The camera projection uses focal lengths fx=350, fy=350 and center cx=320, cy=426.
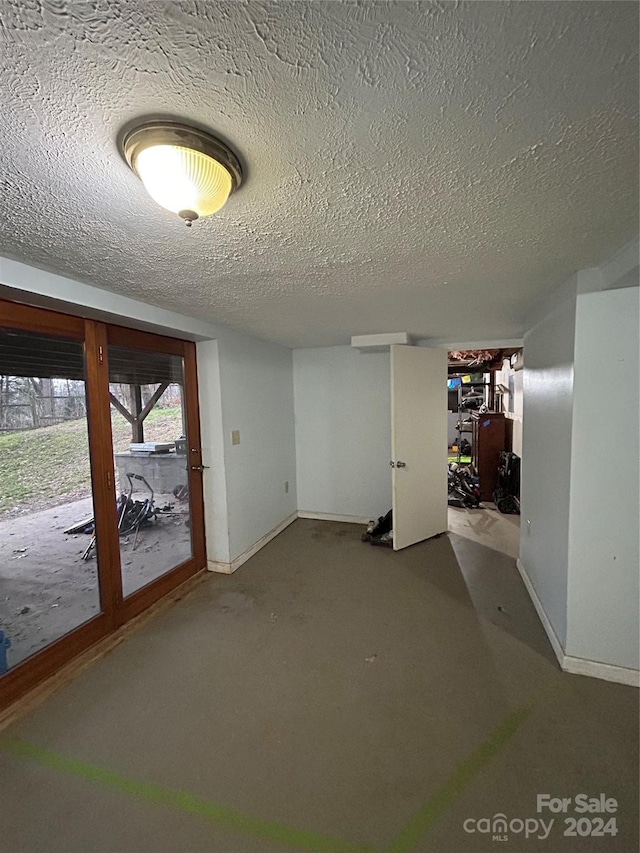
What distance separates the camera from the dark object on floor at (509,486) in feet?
15.3

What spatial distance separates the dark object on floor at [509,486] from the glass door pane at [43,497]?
4603mm

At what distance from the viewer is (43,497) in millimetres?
1988

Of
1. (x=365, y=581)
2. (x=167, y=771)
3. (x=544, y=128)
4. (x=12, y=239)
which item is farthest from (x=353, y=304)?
(x=167, y=771)

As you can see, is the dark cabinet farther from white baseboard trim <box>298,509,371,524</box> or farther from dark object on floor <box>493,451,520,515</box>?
white baseboard trim <box>298,509,371,524</box>

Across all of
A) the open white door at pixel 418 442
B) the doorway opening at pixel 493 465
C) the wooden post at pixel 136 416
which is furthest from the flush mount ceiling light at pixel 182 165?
the doorway opening at pixel 493 465

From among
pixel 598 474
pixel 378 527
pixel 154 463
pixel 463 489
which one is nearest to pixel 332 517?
pixel 378 527

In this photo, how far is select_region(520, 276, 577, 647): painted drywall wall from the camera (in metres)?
1.95

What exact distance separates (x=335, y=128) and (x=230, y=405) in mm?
2554

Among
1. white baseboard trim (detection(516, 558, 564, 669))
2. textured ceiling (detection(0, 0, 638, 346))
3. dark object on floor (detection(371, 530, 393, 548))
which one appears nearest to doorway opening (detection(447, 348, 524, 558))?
white baseboard trim (detection(516, 558, 564, 669))

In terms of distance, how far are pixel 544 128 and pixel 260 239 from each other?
95 cm

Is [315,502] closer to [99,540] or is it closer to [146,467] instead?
[146,467]

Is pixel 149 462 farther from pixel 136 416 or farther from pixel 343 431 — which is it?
pixel 343 431

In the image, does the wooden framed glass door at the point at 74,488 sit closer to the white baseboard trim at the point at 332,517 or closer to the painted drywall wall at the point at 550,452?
the white baseboard trim at the point at 332,517

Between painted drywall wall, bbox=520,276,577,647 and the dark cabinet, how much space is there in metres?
2.40
